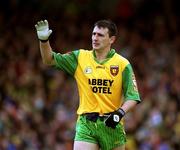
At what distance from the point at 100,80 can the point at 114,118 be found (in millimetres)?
550

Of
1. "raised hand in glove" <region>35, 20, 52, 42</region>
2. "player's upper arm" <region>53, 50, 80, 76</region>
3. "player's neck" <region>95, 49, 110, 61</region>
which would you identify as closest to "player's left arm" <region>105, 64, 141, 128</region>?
"player's neck" <region>95, 49, 110, 61</region>

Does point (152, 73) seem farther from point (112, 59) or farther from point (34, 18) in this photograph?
point (112, 59)

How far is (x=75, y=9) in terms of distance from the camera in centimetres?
2153

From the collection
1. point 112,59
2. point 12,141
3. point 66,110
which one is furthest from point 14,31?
point 112,59

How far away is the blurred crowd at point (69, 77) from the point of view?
55.4 feet

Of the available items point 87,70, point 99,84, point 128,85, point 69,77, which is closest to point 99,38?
point 87,70

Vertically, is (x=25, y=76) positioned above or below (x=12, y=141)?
above

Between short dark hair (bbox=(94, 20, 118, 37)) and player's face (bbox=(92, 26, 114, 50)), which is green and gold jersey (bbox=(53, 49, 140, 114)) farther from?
short dark hair (bbox=(94, 20, 118, 37))

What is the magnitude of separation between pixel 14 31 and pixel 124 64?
32.6ft

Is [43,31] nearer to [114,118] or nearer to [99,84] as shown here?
[99,84]

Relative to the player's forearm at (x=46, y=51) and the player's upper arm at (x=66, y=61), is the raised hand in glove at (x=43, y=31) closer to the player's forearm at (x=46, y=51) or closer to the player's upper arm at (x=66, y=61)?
the player's forearm at (x=46, y=51)

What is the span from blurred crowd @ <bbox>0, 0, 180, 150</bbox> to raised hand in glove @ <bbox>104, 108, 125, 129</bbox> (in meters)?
5.92

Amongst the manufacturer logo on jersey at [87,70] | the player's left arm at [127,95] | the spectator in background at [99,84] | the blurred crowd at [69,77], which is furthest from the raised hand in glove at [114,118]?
the blurred crowd at [69,77]

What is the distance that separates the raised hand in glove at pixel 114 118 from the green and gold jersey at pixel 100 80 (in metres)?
0.23
